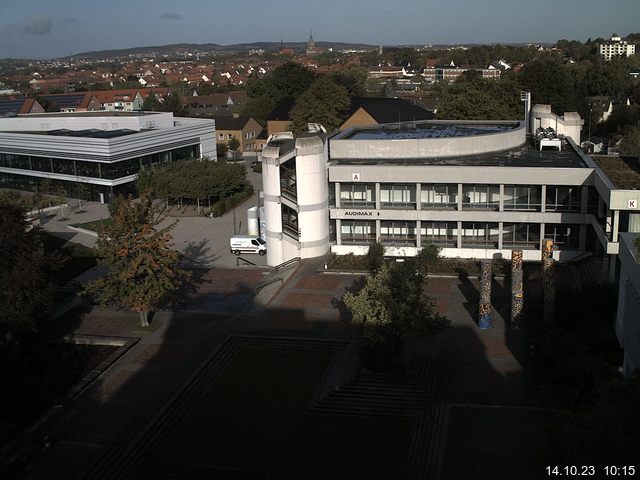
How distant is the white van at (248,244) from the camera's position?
3959cm

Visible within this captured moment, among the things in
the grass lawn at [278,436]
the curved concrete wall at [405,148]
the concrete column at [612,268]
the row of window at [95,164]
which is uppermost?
the curved concrete wall at [405,148]

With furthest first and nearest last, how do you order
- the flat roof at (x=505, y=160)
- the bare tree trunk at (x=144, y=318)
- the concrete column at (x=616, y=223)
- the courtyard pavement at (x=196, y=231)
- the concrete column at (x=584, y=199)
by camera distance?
the courtyard pavement at (x=196, y=231), the flat roof at (x=505, y=160), the concrete column at (x=584, y=199), the concrete column at (x=616, y=223), the bare tree trunk at (x=144, y=318)

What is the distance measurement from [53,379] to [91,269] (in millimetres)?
13379

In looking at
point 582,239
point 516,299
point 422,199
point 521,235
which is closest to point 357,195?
point 422,199

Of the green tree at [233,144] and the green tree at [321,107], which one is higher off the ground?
the green tree at [321,107]

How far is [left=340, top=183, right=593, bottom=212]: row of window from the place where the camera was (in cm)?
3462

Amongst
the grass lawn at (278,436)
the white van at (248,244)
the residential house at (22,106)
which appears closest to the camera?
the grass lawn at (278,436)

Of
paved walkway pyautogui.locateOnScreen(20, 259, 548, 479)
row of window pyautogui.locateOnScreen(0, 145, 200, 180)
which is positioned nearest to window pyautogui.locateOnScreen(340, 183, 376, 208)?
paved walkway pyautogui.locateOnScreen(20, 259, 548, 479)

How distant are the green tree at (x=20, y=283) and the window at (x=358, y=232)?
15825 millimetres

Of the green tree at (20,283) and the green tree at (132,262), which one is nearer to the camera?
the green tree at (20,283)

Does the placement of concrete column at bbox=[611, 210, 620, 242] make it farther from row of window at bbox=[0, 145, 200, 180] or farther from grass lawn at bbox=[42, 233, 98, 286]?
row of window at bbox=[0, 145, 200, 180]

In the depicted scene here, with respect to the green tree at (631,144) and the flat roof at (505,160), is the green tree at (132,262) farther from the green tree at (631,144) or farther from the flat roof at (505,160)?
the green tree at (631,144)

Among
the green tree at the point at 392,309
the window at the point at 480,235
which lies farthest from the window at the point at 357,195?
the green tree at the point at 392,309

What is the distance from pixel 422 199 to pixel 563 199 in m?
6.75
